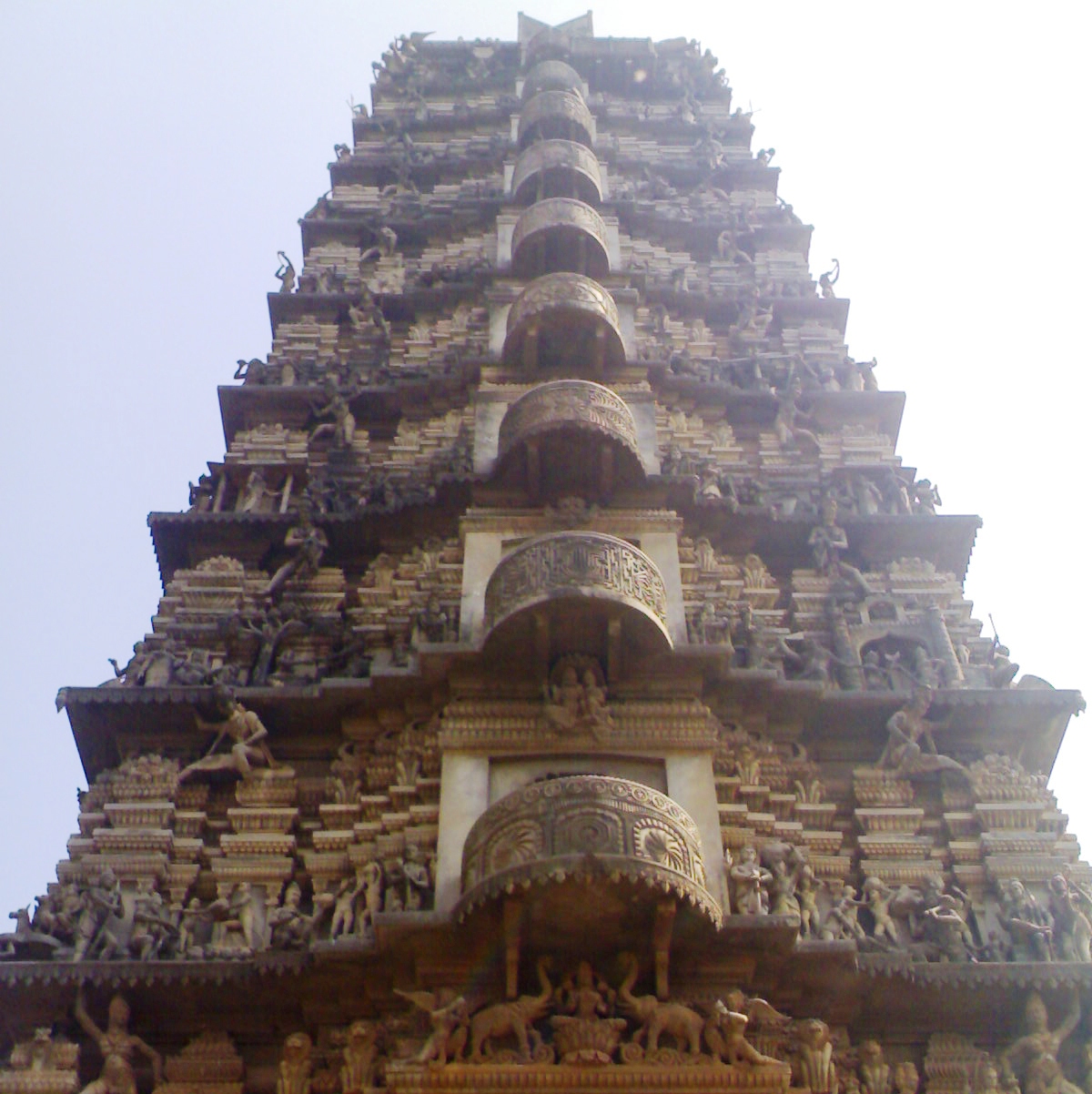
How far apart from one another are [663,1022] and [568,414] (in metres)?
6.74

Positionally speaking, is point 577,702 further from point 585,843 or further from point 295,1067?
point 295,1067

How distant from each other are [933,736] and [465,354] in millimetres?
8642

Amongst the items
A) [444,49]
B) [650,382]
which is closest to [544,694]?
[650,382]

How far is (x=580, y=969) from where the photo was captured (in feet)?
32.4

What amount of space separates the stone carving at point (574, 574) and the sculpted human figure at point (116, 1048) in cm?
405

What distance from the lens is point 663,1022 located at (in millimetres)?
9555

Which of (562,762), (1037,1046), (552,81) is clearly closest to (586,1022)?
(562,762)

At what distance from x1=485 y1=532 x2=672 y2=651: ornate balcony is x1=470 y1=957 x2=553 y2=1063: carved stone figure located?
3.34 meters

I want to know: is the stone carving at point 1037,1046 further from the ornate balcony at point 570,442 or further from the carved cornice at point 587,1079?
the ornate balcony at point 570,442

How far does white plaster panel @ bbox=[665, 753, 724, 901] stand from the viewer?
35.9 feet

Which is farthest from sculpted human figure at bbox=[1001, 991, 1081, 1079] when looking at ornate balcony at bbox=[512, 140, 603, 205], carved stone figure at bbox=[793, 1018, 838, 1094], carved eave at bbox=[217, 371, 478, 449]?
ornate balcony at bbox=[512, 140, 603, 205]

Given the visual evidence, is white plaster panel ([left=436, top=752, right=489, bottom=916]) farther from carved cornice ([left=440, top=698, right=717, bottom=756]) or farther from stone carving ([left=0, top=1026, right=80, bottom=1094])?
stone carving ([left=0, top=1026, right=80, bottom=1094])

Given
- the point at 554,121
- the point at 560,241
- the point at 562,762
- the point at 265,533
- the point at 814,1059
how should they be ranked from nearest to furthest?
the point at 814,1059 → the point at 562,762 → the point at 265,533 → the point at 560,241 → the point at 554,121

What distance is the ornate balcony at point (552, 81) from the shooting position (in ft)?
84.6
